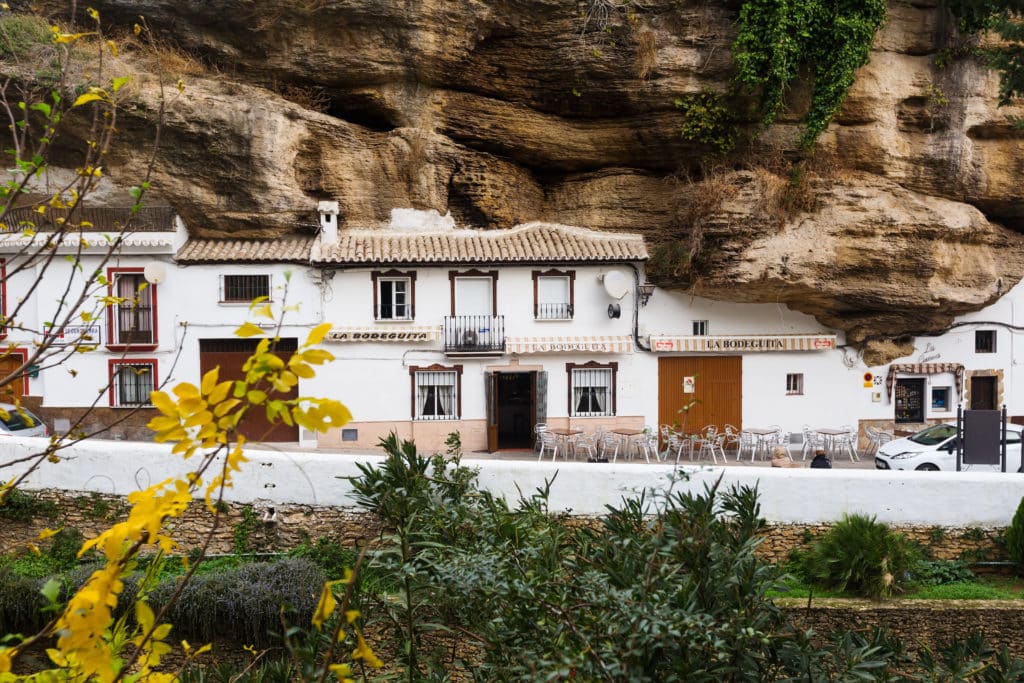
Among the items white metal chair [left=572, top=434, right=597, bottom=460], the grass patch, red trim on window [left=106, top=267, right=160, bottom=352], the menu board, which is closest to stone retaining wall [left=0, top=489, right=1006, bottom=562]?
the grass patch

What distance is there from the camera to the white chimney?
16484mm

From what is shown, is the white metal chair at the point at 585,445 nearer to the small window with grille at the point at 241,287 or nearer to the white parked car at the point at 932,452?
the white parked car at the point at 932,452

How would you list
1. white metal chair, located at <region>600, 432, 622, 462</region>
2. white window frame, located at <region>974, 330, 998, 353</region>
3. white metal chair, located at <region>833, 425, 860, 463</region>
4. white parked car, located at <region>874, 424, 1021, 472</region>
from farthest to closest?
white window frame, located at <region>974, 330, 998, 353</region>, white metal chair, located at <region>833, 425, 860, 463</region>, white metal chair, located at <region>600, 432, 622, 462</region>, white parked car, located at <region>874, 424, 1021, 472</region>

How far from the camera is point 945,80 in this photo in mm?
16281

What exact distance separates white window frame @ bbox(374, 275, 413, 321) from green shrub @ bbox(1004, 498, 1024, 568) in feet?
40.1

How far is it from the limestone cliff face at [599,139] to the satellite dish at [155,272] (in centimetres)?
124

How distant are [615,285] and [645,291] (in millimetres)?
844

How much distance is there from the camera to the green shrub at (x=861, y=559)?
890cm

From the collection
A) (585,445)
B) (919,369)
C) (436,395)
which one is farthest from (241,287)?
(919,369)

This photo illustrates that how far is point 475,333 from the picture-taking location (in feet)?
55.2

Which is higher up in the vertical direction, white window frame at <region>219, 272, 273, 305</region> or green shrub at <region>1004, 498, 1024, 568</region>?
white window frame at <region>219, 272, 273, 305</region>

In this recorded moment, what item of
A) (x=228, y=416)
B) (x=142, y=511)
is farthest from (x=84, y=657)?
(x=228, y=416)

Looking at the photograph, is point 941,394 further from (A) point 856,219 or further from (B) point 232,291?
(B) point 232,291

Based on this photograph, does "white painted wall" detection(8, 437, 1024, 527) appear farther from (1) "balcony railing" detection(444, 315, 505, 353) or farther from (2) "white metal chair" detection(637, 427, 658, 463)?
(1) "balcony railing" detection(444, 315, 505, 353)
